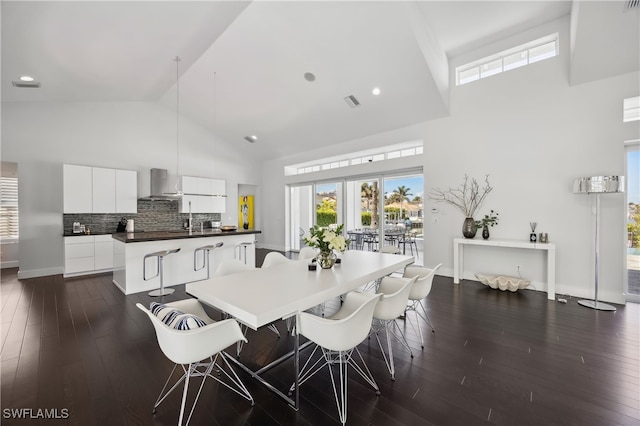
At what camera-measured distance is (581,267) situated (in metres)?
4.03

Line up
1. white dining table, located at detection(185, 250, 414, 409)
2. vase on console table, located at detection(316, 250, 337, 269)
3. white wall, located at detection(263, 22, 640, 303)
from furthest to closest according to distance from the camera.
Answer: white wall, located at detection(263, 22, 640, 303), vase on console table, located at detection(316, 250, 337, 269), white dining table, located at detection(185, 250, 414, 409)

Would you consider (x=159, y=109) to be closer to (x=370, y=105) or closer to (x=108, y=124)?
(x=108, y=124)

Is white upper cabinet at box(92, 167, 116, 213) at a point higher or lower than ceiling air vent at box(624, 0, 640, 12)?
lower

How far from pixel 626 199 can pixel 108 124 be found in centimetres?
975

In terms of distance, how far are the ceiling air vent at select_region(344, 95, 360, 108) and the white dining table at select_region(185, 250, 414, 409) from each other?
12.0 ft

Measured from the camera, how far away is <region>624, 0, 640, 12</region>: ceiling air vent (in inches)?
113

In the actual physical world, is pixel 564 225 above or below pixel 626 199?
below

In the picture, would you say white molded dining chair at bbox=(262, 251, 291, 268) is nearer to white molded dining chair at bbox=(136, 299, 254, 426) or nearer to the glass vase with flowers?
the glass vase with flowers

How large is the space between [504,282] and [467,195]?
5.37 feet

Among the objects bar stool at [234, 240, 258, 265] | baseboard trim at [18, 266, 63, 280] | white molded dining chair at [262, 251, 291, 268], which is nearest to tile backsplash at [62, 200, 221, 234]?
baseboard trim at [18, 266, 63, 280]

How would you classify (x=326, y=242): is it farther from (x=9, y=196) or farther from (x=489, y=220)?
(x=9, y=196)

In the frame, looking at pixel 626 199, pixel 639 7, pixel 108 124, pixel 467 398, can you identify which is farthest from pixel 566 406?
pixel 108 124

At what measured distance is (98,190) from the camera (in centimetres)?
576

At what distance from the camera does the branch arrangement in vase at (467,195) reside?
4883mm
